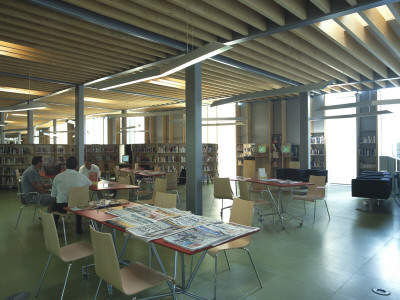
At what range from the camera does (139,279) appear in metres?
2.46

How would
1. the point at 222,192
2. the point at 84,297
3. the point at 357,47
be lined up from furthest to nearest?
the point at 357,47, the point at 222,192, the point at 84,297

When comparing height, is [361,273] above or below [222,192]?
below

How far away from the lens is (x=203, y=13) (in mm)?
4781

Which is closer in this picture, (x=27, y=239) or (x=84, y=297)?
(x=84, y=297)

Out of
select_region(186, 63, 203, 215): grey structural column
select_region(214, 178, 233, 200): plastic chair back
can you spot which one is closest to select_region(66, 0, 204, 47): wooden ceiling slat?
select_region(186, 63, 203, 215): grey structural column

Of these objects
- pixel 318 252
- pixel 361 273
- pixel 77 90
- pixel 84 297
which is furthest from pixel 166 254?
pixel 77 90

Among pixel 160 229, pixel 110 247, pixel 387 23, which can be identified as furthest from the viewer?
pixel 387 23

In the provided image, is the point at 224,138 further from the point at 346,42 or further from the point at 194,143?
the point at 346,42

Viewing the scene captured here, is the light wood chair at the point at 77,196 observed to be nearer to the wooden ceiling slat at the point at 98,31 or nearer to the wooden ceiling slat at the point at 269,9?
the wooden ceiling slat at the point at 98,31

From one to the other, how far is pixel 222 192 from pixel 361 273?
325 centimetres

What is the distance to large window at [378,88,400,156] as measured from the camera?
11094mm

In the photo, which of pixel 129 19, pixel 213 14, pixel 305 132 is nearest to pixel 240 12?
pixel 213 14

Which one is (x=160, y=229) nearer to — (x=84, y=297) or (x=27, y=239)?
(x=84, y=297)

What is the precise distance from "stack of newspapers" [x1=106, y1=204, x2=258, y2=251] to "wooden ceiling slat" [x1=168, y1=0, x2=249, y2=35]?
3.10m
